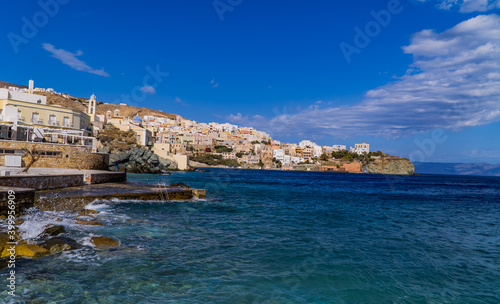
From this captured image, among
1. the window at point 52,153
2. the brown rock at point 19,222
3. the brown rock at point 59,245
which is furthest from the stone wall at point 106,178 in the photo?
the brown rock at point 59,245

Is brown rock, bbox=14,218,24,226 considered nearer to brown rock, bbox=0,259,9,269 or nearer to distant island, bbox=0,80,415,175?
brown rock, bbox=0,259,9,269

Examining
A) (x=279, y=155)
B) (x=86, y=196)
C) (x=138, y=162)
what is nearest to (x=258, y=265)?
(x=86, y=196)

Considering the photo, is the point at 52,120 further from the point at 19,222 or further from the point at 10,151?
the point at 19,222

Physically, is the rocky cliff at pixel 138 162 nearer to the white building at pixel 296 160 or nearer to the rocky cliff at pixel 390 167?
the white building at pixel 296 160

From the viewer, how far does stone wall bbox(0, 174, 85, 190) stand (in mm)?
14521

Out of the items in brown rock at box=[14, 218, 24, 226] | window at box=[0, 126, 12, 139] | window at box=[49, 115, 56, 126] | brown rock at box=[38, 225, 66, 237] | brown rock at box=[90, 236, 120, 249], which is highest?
window at box=[49, 115, 56, 126]

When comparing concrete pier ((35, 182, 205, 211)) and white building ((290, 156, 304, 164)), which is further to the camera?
white building ((290, 156, 304, 164))

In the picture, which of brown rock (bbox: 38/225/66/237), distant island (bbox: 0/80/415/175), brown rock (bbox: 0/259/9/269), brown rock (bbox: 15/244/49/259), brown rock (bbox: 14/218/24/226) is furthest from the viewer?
distant island (bbox: 0/80/415/175)

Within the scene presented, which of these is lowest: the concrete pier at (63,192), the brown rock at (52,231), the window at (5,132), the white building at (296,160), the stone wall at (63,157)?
the brown rock at (52,231)

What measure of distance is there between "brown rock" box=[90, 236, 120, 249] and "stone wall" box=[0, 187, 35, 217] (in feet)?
13.4

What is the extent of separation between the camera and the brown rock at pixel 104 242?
9533 mm

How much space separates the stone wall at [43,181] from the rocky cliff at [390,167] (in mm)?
153524

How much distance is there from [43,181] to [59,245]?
1030 cm

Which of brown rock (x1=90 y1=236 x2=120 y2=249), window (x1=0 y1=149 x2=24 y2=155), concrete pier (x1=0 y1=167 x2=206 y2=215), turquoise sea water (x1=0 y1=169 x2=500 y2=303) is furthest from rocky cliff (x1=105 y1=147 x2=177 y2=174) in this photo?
brown rock (x1=90 y1=236 x2=120 y2=249)
